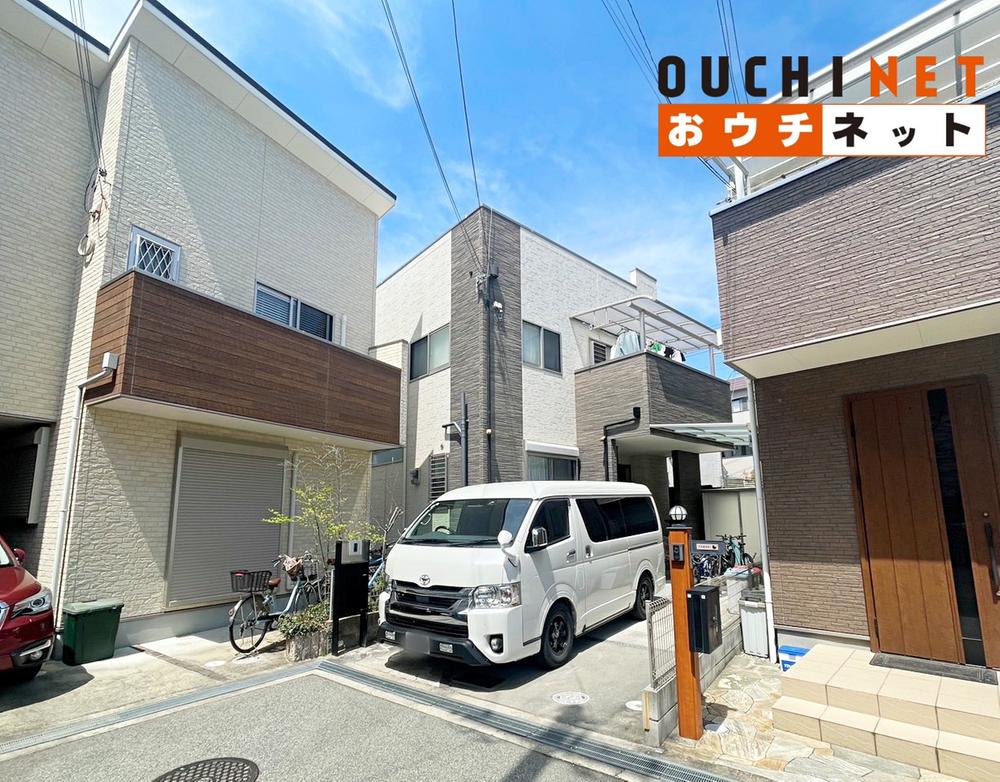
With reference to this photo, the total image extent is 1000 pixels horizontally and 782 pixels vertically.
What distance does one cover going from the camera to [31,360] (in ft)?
24.3

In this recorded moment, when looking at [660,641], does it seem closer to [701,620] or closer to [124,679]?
[701,620]

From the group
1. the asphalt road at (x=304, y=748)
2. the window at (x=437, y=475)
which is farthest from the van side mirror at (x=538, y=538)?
the window at (x=437, y=475)

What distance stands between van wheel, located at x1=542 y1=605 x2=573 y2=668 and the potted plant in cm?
270

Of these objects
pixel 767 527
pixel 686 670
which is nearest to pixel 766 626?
pixel 767 527

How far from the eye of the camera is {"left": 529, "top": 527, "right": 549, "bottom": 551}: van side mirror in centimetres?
589

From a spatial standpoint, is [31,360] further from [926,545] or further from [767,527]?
[926,545]

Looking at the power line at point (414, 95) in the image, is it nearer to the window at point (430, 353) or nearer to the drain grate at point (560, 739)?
the window at point (430, 353)

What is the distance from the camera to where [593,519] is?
7062 mm

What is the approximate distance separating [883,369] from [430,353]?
359 inches

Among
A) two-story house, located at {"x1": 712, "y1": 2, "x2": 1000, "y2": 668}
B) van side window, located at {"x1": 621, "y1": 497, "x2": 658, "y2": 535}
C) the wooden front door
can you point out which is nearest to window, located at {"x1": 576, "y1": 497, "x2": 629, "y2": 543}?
van side window, located at {"x1": 621, "y1": 497, "x2": 658, "y2": 535}

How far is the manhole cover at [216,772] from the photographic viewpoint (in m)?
3.71

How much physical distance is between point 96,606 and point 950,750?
26.9 feet

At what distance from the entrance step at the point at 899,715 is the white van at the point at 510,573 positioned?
2.28 metres

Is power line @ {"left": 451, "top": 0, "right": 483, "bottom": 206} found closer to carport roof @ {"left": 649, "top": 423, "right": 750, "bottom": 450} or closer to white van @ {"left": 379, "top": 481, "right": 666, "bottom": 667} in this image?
white van @ {"left": 379, "top": 481, "right": 666, "bottom": 667}
